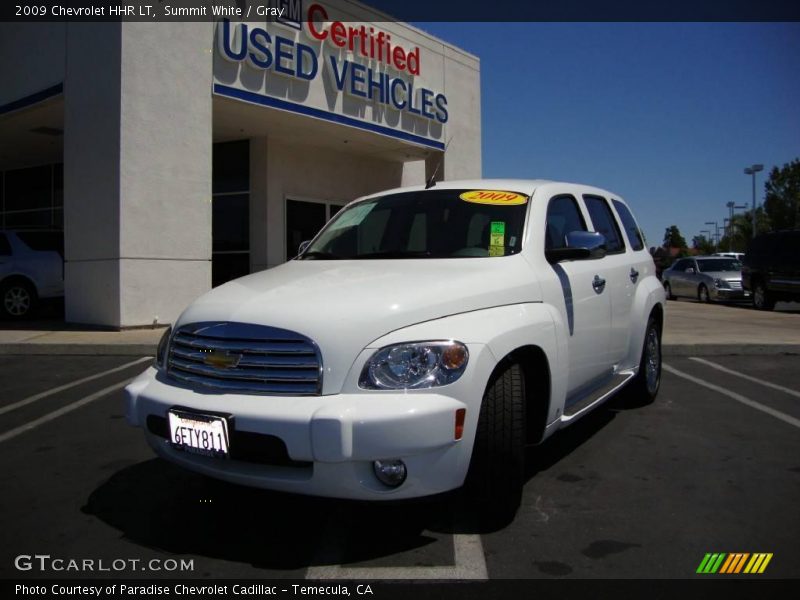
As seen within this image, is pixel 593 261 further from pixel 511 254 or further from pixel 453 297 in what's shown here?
pixel 453 297

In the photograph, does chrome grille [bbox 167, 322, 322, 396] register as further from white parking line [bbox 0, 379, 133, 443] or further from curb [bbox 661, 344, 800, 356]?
curb [bbox 661, 344, 800, 356]

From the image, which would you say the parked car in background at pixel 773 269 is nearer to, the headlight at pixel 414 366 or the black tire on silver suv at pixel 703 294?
the black tire on silver suv at pixel 703 294

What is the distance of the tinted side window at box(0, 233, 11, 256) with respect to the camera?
38.3ft

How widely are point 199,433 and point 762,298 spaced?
54.9 feet

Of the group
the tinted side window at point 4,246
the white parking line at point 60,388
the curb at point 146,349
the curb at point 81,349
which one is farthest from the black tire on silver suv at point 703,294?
the tinted side window at point 4,246

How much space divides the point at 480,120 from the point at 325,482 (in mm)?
16734

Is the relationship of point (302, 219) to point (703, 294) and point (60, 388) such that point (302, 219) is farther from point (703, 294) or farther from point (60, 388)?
point (703, 294)

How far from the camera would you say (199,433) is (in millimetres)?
2873

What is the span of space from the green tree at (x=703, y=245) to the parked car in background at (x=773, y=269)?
7449 centimetres

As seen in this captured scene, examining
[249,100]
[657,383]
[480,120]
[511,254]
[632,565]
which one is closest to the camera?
[632,565]

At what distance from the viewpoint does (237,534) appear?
3.12 metres

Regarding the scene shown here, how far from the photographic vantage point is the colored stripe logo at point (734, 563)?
9.05 feet

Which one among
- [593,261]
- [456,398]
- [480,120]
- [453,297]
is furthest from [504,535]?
[480,120]

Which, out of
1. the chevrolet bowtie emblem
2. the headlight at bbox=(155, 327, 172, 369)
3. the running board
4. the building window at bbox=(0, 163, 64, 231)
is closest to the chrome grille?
the chevrolet bowtie emblem
